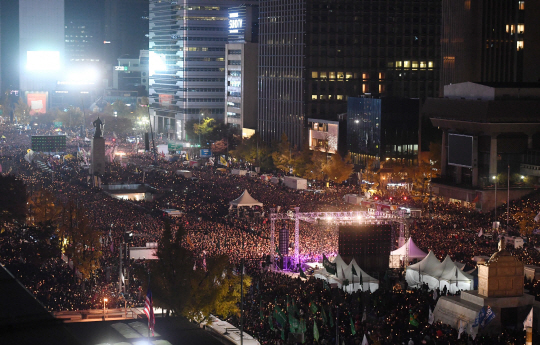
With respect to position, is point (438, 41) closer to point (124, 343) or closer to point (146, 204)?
point (146, 204)

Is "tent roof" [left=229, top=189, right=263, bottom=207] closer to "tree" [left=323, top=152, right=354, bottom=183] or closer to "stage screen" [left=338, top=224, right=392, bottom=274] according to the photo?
"stage screen" [left=338, top=224, right=392, bottom=274]

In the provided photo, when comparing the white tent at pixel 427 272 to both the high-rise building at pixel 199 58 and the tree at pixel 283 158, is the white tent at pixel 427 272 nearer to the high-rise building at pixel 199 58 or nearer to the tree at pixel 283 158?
the tree at pixel 283 158

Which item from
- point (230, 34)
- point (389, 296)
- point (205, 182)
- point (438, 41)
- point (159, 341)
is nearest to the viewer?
point (159, 341)

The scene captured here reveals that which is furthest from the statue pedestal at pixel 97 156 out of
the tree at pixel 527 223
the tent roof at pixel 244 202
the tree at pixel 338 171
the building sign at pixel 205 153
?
the tree at pixel 527 223

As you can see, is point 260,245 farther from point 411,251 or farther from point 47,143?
point 47,143

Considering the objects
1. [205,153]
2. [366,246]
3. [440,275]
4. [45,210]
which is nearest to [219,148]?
[205,153]

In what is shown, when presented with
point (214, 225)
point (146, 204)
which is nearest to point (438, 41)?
point (146, 204)
